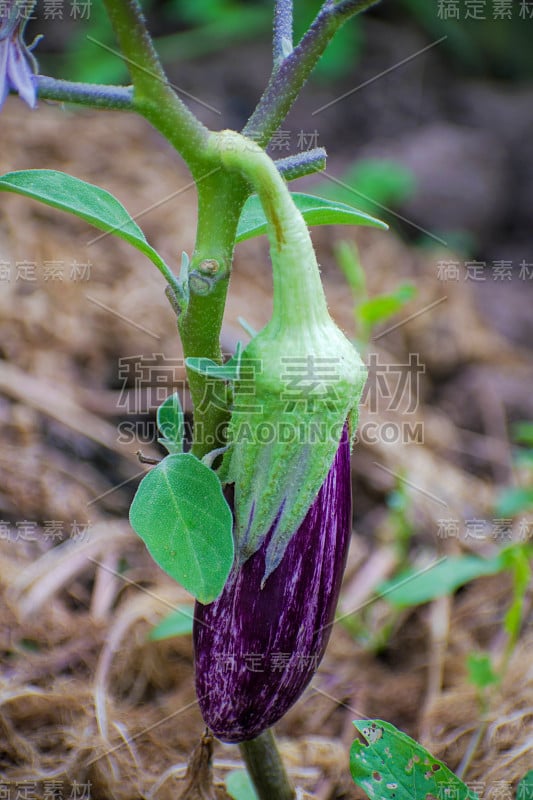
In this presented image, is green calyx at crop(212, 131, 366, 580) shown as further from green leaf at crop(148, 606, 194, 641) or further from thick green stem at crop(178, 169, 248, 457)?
green leaf at crop(148, 606, 194, 641)

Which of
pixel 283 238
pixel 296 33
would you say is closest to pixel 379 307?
pixel 283 238

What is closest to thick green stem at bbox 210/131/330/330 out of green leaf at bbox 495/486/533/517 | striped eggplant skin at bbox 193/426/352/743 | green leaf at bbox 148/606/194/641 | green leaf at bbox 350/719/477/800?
striped eggplant skin at bbox 193/426/352/743

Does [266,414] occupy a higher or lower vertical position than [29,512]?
higher

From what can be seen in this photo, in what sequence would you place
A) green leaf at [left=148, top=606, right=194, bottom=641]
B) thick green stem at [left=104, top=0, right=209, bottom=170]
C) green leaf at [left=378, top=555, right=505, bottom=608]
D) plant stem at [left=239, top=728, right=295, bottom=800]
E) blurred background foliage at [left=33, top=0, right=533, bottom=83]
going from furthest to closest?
blurred background foliage at [left=33, top=0, right=533, bottom=83] → green leaf at [left=378, top=555, right=505, bottom=608] → green leaf at [left=148, top=606, right=194, bottom=641] → plant stem at [left=239, top=728, right=295, bottom=800] → thick green stem at [left=104, top=0, right=209, bottom=170]

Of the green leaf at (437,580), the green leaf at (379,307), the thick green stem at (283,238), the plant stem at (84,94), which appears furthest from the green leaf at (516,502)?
the plant stem at (84,94)

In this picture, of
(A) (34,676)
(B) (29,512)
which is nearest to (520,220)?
(B) (29,512)

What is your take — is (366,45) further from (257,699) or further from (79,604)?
(257,699)
